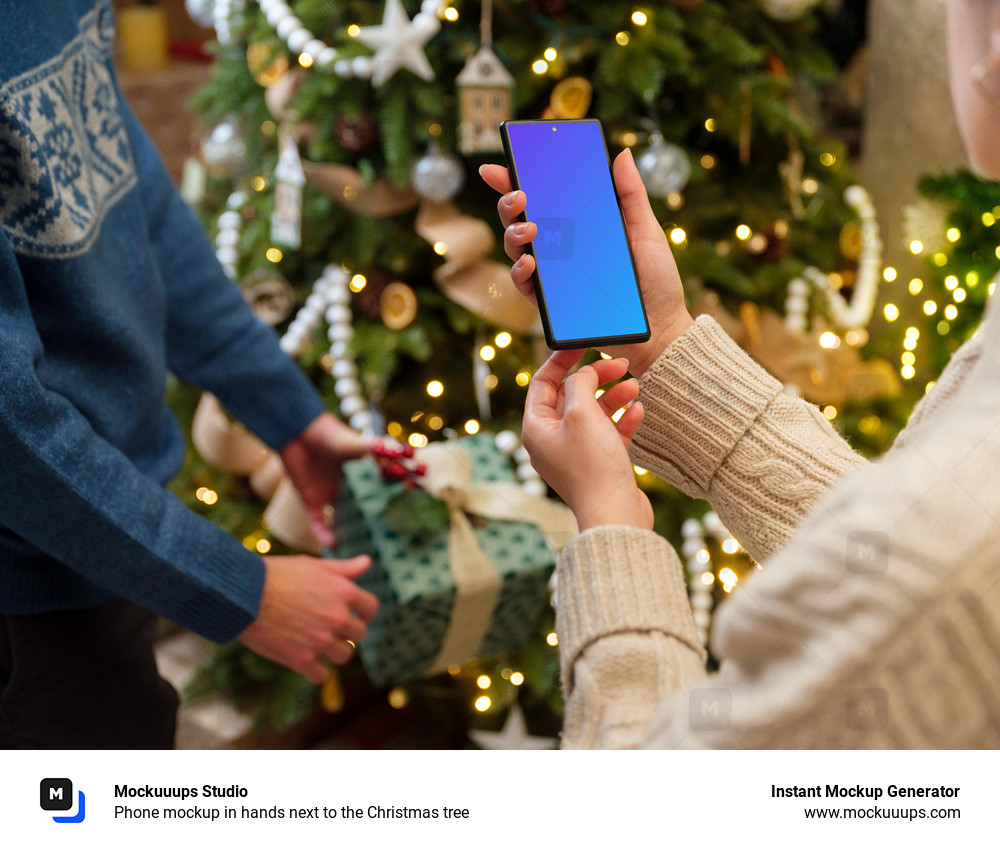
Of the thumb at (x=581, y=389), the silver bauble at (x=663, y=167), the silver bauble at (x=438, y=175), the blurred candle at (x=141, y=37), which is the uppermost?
the thumb at (x=581, y=389)

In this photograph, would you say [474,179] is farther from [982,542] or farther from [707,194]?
[982,542]

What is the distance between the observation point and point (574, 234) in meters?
0.39

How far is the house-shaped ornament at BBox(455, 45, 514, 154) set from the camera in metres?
0.75

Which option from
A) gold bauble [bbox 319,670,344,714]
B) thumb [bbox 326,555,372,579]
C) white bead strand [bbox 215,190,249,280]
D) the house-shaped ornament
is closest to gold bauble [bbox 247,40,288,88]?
white bead strand [bbox 215,190,249,280]

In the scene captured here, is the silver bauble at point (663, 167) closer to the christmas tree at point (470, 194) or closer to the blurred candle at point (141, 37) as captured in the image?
the christmas tree at point (470, 194)

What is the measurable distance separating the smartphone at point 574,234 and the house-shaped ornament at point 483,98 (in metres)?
0.37

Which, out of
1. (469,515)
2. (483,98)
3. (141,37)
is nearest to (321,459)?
(469,515)

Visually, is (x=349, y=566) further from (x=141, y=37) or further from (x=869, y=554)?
(x=141, y=37)

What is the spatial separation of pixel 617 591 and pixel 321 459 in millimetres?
473

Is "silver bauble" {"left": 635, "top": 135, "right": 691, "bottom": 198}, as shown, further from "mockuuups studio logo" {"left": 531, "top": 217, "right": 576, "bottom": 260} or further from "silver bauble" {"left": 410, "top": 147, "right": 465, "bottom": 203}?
"mockuuups studio logo" {"left": 531, "top": 217, "right": 576, "bottom": 260}
